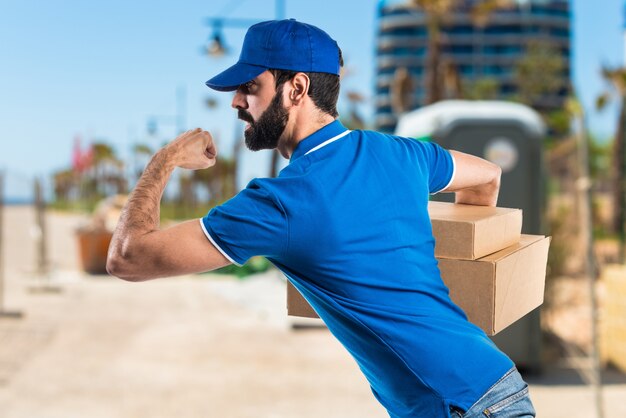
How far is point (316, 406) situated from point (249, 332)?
3.82 meters

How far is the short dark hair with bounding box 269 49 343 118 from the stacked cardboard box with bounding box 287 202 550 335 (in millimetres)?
361

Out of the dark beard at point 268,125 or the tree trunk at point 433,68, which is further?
the tree trunk at point 433,68

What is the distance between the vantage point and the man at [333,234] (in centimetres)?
175

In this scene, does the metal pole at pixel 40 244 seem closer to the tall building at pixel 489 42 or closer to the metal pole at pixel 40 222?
the metal pole at pixel 40 222

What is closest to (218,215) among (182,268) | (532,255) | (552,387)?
(182,268)

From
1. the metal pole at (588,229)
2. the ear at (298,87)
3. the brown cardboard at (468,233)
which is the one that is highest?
the ear at (298,87)

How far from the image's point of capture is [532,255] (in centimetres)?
231

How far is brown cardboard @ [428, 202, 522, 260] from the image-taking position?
6.71 feet

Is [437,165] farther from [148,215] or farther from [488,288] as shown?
[148,215]

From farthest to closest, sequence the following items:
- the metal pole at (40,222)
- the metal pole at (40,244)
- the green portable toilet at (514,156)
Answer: the metal pole at (40,222) < the metal pole at (40,244) < the green portable toilet at (514,156)

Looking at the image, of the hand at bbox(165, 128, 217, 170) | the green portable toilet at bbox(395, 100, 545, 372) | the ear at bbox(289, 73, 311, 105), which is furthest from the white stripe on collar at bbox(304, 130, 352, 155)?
the green portable toilet at bbox(395, 100, 545, 372)

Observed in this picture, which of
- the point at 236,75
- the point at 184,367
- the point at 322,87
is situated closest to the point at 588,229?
the point at 322,87

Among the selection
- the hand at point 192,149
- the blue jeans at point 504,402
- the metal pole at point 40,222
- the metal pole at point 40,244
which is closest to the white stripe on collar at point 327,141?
the hand at point 192,149

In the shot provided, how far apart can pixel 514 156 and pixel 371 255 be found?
7734 millimetres
